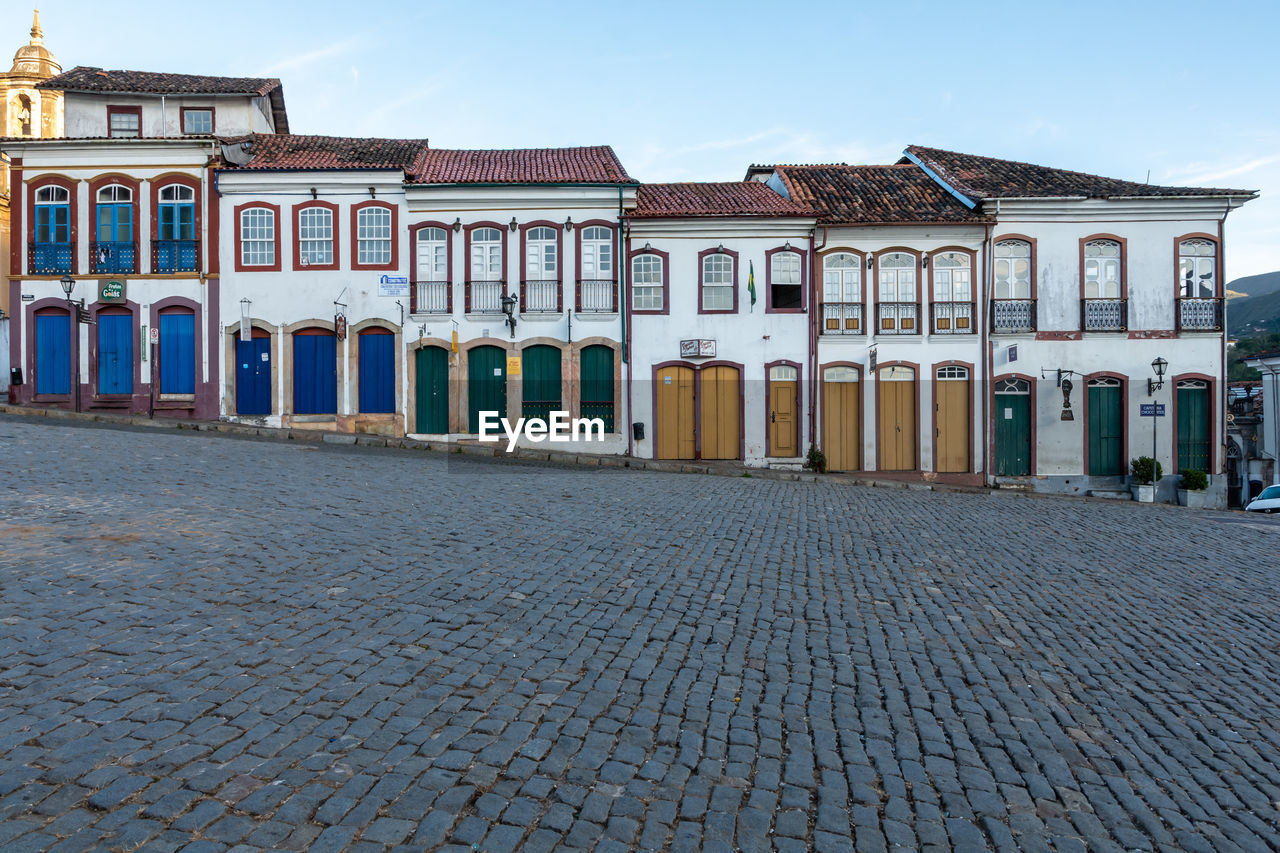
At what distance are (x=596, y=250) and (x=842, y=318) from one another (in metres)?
6.40

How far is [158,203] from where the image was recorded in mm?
21000

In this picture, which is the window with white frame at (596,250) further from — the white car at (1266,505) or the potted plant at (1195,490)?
the white car at (1266,505)

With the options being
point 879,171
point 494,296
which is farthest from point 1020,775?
point 879,171

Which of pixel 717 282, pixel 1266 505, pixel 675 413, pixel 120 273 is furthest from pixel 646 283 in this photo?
pixel 1266 505

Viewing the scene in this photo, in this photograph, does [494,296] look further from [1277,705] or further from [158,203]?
[1277,705]

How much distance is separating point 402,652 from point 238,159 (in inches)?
806

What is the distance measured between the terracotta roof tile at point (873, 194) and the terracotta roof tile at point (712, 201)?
79 cm

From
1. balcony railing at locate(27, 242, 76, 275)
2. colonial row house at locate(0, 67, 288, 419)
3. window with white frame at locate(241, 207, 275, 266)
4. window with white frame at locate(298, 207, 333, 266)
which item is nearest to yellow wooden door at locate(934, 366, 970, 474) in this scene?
window with white frame at locate(298, 207, 333, 266)

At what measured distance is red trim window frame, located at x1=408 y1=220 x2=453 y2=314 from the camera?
2059 cm

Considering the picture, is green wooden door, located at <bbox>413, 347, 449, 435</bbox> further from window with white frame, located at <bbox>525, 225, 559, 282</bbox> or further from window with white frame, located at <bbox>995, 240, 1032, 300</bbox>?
window with white frame, located at <bbox>995, 240, 1032, 300</bbox>

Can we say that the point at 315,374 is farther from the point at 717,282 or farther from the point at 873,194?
the point at 873,194

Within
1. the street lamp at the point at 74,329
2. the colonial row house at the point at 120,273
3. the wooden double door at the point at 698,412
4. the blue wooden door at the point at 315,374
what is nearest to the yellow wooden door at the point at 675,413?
the wooden double door at the point at 698,412

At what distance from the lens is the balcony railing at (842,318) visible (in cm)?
2114

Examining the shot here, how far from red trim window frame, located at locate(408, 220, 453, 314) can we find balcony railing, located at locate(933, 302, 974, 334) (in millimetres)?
12136
